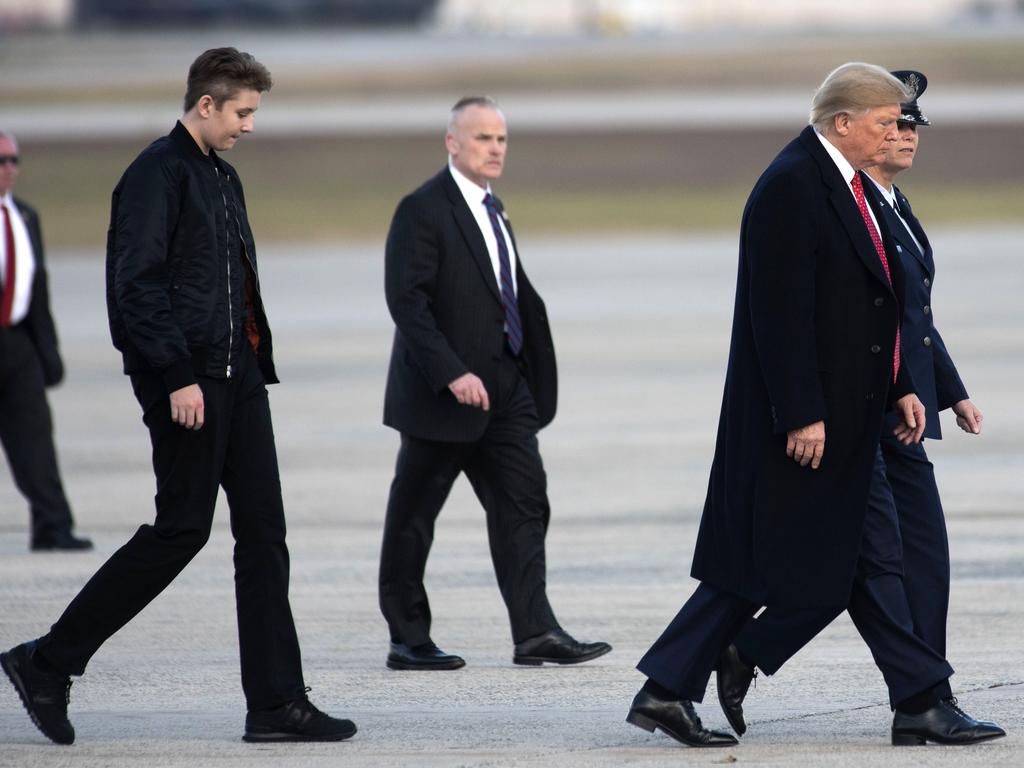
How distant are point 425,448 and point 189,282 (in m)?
1.44

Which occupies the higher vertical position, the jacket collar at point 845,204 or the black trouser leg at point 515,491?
the jacket collar at point 845,204

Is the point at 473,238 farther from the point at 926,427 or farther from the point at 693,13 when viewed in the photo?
the point at 693,13

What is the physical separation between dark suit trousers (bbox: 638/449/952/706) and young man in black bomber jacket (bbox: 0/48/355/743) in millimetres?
954

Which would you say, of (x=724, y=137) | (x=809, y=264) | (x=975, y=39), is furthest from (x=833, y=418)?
(x=975, y=39)

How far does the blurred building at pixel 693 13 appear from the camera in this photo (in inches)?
3211

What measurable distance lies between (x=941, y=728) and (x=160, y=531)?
7.20 ft

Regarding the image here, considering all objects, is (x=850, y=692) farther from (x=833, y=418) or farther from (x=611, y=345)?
(x=611, y=345)

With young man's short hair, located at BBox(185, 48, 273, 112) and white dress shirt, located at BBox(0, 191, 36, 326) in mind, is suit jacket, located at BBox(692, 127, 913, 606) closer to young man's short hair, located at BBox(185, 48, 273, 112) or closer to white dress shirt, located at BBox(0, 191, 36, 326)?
young man's short hair, located at BBox(185, 48, 273, 112)

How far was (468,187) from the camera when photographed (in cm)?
641

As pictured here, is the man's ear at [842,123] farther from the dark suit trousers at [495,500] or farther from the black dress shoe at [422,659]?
the black dress shoe at [422,659]

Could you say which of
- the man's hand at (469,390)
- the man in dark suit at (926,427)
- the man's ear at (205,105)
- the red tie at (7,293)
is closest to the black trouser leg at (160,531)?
the man's ear at (205,105)

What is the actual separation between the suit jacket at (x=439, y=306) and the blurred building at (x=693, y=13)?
74.6 metres

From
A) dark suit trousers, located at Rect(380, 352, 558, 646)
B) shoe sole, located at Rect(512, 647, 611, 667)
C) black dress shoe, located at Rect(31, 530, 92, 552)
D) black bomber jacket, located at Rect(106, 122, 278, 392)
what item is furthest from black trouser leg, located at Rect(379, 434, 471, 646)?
black dress shoe, located at Rect(31, 530, 92, 552)

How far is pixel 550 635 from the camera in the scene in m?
6.06
